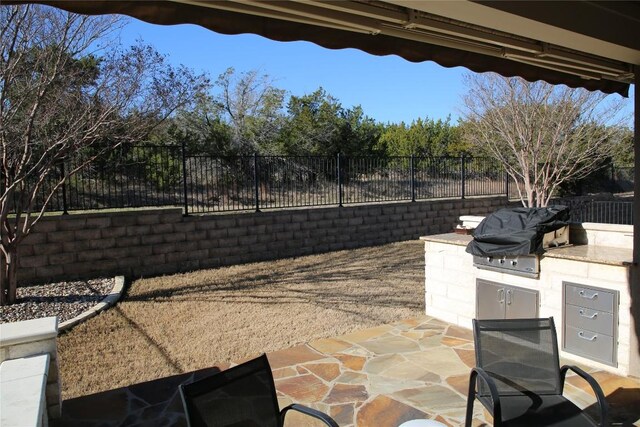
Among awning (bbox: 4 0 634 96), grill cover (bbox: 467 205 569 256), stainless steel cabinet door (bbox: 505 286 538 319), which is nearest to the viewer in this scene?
awning (bbox: 4 0 634 96)

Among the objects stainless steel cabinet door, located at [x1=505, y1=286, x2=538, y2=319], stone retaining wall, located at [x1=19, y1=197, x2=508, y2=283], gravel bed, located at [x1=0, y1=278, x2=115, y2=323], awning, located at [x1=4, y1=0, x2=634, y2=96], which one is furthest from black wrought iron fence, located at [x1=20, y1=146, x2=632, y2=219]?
awning, located at [x1=4, y1=0, x2=634, y2=96]

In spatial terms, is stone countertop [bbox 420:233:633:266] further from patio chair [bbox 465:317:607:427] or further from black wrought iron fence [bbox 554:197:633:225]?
black wrought iron fence [bbox 554:197:633:225]

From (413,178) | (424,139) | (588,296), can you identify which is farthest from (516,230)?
(424,139)

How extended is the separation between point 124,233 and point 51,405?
17.7 feet

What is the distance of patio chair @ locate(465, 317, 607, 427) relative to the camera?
9.06ft

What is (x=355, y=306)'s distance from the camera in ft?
21.6

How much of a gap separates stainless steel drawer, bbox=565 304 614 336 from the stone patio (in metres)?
0.40

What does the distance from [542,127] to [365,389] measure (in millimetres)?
10211

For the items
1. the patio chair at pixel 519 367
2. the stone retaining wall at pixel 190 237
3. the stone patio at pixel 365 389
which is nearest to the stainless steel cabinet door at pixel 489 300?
the stone patio at pixel 365 389

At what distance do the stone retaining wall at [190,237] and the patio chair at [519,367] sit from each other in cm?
717

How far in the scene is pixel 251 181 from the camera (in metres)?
10.5

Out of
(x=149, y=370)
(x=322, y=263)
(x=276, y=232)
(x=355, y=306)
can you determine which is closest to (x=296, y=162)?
(x=276, y=232)

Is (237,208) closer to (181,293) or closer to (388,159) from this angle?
(181,293)

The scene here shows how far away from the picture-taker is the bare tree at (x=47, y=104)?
20.1 ft
